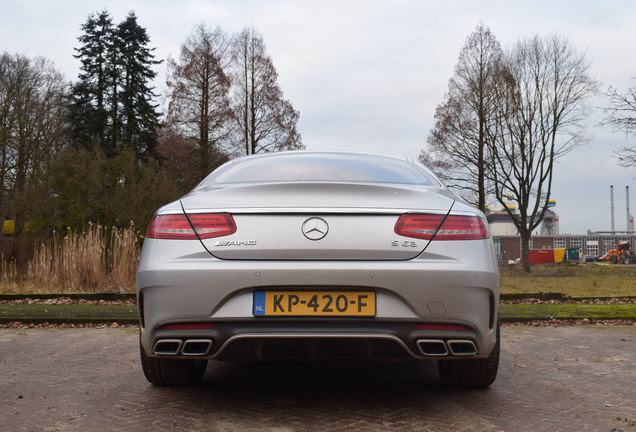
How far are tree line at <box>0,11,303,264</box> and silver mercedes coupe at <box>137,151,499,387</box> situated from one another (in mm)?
18013

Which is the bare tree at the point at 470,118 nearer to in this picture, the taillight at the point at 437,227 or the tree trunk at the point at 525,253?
the tree trunk at the point at 525,253

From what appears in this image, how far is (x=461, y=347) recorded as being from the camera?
124 inches

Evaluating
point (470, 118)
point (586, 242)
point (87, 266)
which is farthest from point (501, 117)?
point (586, 242)

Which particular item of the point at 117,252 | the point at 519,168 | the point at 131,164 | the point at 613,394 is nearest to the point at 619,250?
the point at 519,168

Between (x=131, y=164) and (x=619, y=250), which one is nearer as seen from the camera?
(x=131, y=164)

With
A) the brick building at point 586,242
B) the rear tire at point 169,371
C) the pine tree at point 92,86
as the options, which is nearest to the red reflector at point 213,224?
the rear tire at point 169,371

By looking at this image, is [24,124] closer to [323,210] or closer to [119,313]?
[119,313]

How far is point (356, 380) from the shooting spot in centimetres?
421

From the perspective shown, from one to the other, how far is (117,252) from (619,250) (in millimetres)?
68642

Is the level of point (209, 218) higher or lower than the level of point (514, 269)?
higher

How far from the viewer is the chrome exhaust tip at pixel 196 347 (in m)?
3.13

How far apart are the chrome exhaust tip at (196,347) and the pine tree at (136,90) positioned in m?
39.2

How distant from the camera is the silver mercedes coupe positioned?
121 inches

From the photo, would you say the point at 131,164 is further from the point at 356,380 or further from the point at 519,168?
the point at 356,380
